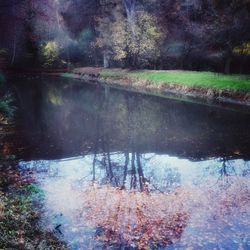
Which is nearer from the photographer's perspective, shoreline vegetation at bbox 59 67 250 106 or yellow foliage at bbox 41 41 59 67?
shoreline vegetation at bbox 59 67 250 106

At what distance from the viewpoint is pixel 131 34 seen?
44031 millimetres

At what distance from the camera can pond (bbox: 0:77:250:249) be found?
9164mm

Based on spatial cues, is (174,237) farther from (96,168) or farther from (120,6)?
(120,6)

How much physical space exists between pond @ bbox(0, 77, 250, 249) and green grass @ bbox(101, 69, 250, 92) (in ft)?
9.45

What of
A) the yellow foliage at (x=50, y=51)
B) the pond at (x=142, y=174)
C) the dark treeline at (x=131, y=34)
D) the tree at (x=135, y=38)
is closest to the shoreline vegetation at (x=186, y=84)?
the tree at (x=135, y=38)

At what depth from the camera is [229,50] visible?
108 ft

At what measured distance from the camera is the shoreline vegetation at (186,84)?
1061 inches

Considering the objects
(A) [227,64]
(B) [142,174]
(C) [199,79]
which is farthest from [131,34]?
(B) [142,174]

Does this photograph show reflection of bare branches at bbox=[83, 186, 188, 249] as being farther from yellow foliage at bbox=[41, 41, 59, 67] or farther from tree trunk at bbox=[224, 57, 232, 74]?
yellow foliage at bbox=[41, 41, 59, 67]

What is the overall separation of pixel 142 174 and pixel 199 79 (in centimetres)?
1949

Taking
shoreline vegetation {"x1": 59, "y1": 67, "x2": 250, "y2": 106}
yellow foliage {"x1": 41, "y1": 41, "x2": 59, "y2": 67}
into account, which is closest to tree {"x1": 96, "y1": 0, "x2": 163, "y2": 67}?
shoreline vegetation {"x1": 59, "y1": 67, "x2": 250, "y2": 106}

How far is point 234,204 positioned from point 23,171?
25.3 feet

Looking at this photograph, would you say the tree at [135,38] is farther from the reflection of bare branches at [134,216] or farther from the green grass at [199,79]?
the reflection of bare branches at [134,216]

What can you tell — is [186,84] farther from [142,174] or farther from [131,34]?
[142,174]
